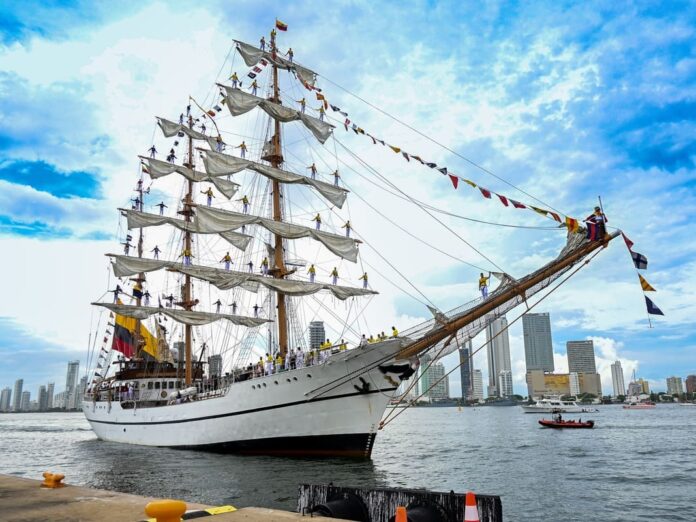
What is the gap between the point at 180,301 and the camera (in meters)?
42.1

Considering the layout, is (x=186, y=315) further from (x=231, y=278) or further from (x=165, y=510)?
(x=165, y=510)

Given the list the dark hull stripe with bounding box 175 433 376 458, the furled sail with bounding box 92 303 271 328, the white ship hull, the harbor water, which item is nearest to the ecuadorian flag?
the furled sail with bounding box 92 303 271 328

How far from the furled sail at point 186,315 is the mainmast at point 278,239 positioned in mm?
4228

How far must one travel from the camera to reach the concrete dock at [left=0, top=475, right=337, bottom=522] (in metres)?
6.29

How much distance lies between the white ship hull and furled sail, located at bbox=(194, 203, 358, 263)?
1053cm

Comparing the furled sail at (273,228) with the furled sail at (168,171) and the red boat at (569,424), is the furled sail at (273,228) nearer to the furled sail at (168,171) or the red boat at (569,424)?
the furled sail at (168,171)

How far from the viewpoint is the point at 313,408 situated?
79.0 ft

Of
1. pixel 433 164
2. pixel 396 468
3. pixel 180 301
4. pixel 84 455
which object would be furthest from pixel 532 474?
pixel 180 301

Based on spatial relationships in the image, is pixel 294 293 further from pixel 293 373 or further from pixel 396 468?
pixel 396 468

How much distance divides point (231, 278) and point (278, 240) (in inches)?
150

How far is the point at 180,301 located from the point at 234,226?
36.7ft

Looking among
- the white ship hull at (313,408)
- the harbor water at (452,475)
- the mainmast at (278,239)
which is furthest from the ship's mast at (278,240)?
the harbor water at (452,475)

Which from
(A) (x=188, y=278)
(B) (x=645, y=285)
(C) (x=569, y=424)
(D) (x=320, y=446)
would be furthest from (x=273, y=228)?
(C) (x=569, y=424)

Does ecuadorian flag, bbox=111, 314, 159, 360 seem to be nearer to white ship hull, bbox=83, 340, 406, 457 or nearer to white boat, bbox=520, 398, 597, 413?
white ship hull, bbox=83, 340, 406, 457
